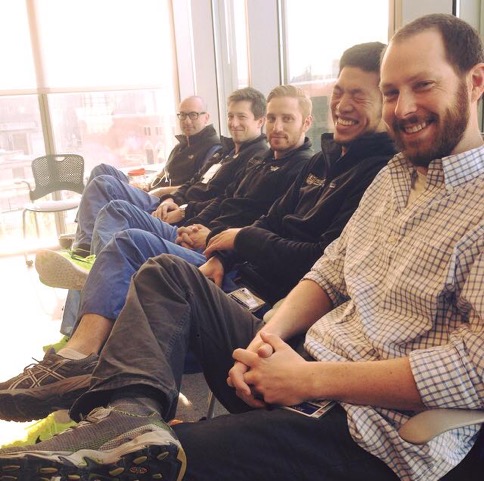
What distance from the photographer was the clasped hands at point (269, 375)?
1213mm

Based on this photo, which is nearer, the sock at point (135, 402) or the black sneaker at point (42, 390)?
the sock at point (135, 402)

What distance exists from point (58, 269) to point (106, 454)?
153cm

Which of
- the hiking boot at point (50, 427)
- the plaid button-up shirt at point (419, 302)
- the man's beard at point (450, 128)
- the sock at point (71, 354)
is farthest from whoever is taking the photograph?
the hiking boot at point (50, 427)

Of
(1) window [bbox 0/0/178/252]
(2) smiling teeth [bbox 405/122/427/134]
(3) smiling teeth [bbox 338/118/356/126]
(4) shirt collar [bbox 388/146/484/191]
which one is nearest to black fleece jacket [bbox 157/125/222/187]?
(1) window [bbox 0/0/178/252]

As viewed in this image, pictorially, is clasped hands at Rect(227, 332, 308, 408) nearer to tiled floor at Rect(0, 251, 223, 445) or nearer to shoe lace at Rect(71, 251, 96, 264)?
tiled floor at Rect(0, 251, 223, 445)

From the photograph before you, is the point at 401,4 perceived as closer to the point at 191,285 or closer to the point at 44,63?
the point at 191,285

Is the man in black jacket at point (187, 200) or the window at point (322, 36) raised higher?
the window at point (322, 36)

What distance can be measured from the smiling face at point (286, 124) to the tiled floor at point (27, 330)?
126cm

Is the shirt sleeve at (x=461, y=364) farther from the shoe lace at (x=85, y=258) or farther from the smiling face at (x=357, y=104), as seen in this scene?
the shoe lace at (x=85, y=258)

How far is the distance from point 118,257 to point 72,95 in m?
4.44

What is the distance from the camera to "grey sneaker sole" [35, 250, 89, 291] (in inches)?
96.0

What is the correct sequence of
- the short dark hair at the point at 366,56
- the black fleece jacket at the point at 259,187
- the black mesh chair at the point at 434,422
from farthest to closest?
1. the black fleece jacket at the point at 259,187
2. the short dark hair at the point at 366,56
3. the black mesh chair at the point at 434,422

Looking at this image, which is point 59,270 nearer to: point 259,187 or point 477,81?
point 259,187

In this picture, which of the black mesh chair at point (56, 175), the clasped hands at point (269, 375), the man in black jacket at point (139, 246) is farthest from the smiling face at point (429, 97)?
the black mesh chair at point (56, 175)
